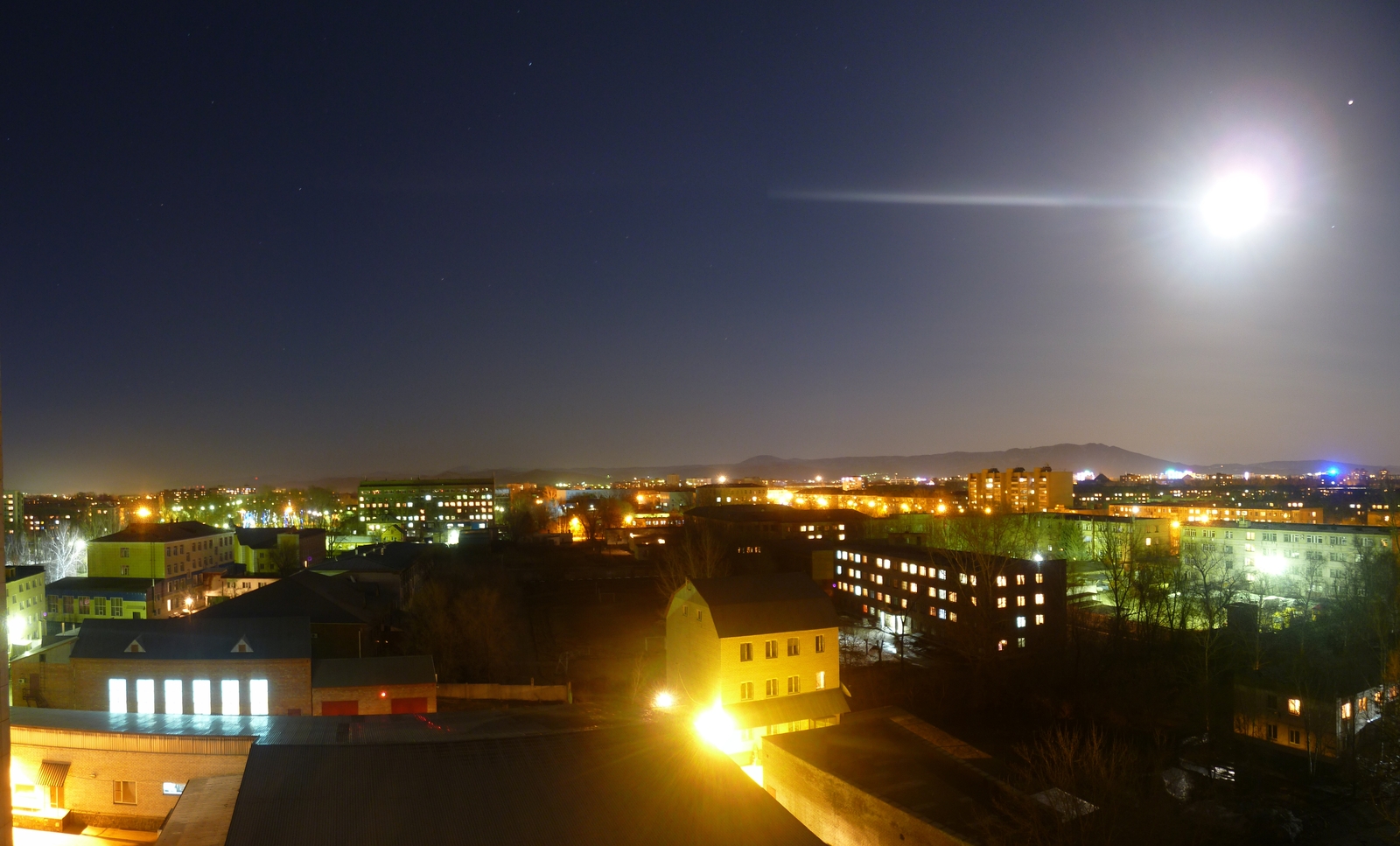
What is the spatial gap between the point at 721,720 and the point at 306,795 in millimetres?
8284

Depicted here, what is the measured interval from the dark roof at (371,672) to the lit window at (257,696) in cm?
75

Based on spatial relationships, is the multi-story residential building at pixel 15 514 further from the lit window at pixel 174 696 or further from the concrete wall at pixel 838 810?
the concrete wall at pixel 838 810

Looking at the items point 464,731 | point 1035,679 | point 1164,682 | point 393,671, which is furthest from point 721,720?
point 1164,682

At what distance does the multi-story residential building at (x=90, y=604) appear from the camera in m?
22.0

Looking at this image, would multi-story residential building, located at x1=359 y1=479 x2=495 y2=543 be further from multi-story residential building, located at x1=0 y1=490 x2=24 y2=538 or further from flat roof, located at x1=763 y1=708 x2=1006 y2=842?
flat roof, located at x1=763 y1=708 x2=1006 y2=842

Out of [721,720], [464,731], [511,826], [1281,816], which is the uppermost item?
[511,826]

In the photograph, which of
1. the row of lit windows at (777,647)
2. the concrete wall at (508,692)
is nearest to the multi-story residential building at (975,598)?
the row of lit windows at (777,647)

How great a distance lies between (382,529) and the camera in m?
47.7

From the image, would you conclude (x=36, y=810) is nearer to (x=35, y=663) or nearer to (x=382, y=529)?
(x=35, y=663)

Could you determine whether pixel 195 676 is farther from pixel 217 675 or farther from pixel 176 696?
pixel 176 696

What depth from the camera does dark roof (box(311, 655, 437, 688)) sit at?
1316 cm

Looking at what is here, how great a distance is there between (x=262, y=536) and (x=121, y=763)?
2479 cm

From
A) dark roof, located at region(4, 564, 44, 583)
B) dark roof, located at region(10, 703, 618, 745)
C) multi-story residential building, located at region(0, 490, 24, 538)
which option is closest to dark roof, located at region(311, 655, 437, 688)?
dark roof, located at region(10, 703, 618, 745)

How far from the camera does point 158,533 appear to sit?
27344 mm
